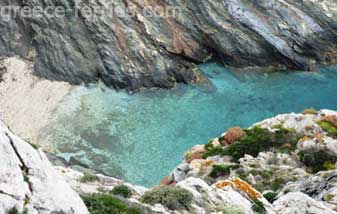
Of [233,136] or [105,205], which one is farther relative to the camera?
[233,136]

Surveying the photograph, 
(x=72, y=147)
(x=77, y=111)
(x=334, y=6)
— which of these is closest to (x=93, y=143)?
(x=72, y=147)

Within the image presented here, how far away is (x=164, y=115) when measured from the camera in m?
45.6

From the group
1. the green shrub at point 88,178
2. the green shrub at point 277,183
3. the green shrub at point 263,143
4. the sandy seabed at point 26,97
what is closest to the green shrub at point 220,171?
the green shrub at point 263,143

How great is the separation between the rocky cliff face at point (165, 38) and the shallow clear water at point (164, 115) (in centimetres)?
223

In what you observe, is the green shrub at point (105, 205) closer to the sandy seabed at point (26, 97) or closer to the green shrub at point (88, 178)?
the green shrub at point (88, 178)

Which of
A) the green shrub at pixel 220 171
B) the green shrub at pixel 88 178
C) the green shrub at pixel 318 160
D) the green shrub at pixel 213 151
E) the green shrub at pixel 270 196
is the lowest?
the green shrub at pixel 213 151

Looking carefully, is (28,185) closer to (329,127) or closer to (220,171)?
(220,171)

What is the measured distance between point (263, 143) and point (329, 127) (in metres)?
4.34

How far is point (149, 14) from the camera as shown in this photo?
55.2 metres

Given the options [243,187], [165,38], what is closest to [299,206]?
[243,187]

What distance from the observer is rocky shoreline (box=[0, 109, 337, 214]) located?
12.8 meters

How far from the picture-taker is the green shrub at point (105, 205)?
14.7 metres

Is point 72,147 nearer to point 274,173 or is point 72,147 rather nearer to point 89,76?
point 89,76

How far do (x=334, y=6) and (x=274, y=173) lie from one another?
1559 inches
